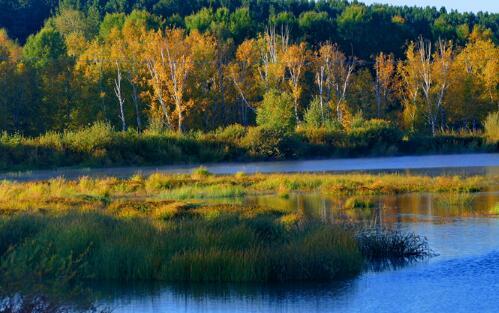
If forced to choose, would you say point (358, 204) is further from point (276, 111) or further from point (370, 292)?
point (276, 111)

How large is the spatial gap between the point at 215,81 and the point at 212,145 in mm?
13546

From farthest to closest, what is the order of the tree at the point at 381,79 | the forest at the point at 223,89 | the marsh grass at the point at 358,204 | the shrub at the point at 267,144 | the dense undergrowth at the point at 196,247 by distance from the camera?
the tree at the point at 381,79 < the forest at the point at 223,89 < the shrub at the point at 267,144 < the marsh grass at the point at 358,204 < the dense undergrowth at the point at 196,247

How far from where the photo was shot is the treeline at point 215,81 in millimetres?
68000

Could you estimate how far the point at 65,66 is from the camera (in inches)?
2729

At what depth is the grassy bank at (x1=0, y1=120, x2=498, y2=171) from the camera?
5734 centimetres

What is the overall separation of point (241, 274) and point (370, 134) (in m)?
52.4

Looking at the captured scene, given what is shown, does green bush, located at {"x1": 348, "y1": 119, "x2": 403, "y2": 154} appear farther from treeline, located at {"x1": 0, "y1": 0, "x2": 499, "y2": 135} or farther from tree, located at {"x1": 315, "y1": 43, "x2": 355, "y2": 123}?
tree, located at {"x1": 315, "y1": 43, "x2": 355, "y2": 123}

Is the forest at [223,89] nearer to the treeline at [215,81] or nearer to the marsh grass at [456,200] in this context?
the treeline at [215,81]

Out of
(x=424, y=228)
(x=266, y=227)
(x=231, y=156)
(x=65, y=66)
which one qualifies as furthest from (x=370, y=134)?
(x=266, y=227)

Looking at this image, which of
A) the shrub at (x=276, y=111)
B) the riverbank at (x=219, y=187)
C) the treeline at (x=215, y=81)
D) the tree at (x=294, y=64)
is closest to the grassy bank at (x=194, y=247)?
the riverbank at (x=219, y=187)

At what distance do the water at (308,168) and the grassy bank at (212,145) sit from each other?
6.35 feet

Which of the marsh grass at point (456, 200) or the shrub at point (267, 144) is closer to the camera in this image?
the marsh grass at point (456, 200)

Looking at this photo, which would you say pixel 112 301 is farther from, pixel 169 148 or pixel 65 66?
pixel 65 66

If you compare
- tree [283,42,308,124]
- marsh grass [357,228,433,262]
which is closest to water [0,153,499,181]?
tree [283,42,308,124]
